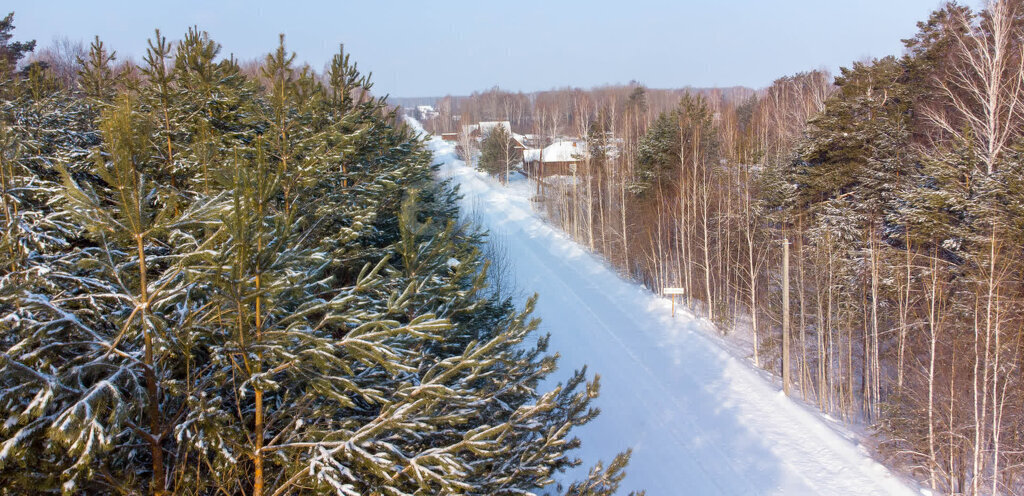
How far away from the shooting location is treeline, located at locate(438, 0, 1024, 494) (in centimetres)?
1130

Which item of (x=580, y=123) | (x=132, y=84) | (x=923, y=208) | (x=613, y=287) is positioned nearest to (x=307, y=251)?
(x=132, y=84)

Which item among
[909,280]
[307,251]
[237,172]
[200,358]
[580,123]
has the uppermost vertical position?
[580,123]

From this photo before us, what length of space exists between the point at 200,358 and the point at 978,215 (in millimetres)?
15638

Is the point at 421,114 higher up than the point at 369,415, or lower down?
higher up

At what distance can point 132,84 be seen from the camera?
8586mm

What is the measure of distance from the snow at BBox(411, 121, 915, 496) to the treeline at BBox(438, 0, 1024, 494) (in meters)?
1.45

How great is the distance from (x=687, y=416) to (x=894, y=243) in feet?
27.4

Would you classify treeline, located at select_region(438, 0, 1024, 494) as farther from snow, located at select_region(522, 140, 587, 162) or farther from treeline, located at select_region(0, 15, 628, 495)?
snow, located at select_region(522, 140, 587, 162)

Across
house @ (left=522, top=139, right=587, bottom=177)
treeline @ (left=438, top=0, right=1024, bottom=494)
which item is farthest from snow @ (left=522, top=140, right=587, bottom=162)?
treeline @ (left=438, top=0, right=1024, bottom=494)

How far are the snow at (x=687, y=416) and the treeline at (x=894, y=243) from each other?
4.76ft

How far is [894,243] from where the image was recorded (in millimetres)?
15727

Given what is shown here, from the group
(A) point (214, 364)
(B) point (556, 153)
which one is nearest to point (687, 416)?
(A) point (214, 364)

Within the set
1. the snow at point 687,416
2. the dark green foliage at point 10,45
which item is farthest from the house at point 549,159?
the dark green foliage at point 10,45

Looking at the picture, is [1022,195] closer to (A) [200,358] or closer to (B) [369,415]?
(B) [369,415]
